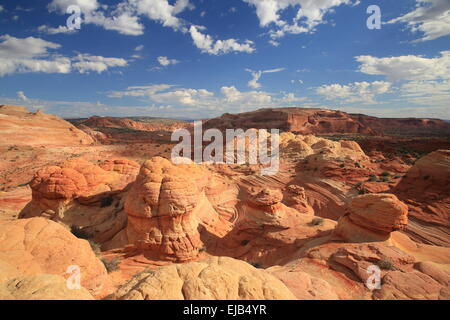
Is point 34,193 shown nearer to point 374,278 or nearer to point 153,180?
point 153,180

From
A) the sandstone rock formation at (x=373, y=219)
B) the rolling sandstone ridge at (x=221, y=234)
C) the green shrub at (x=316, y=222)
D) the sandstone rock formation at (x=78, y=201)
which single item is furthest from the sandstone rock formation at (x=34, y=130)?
the sandstone rock formation at (x=373, y=219)

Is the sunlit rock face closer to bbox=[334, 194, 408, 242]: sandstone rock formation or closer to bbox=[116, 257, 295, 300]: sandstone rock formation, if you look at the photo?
bbox=[116, 257, 295, 300]: sandstone rock formation

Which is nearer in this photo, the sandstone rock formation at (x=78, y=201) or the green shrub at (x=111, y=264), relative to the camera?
the green shrub at (x=111, y=264)

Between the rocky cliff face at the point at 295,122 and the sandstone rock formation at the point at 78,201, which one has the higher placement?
the rocky cliff face at the point at 295,122

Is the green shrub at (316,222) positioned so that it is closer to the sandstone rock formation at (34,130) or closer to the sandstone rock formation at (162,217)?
the sandstone rock formation at (162,217)

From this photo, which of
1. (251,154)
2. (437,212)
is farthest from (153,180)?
(251,154)

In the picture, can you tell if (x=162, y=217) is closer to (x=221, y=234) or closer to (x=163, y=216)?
(x=163, y=216)

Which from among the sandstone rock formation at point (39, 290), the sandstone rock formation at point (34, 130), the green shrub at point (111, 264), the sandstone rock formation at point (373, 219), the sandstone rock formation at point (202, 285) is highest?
the sandstone rock formation at point (34, 130)
